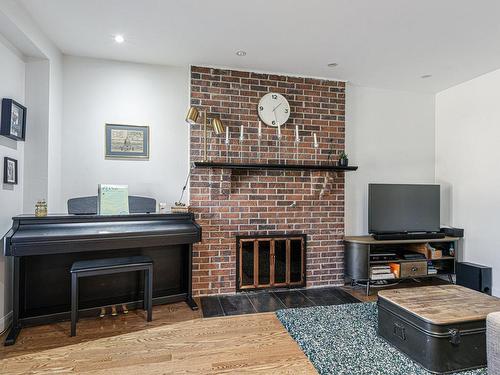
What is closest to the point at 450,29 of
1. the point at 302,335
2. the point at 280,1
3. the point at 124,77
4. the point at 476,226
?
the point at 280,1

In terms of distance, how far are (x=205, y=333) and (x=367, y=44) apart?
293 centimetres

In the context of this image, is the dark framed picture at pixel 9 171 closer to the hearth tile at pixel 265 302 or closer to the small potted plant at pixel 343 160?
the hearth tile at pixel 265 302

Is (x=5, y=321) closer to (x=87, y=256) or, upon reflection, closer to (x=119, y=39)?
(x=87, y=256)

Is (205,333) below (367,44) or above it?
below

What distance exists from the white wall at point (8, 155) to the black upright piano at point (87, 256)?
4.2 inches

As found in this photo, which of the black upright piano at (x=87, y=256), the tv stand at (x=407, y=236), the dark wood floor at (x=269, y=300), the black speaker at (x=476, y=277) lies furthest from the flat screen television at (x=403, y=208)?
the black upright piano at (x=87, y=256)

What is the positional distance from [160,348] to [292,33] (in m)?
2.75

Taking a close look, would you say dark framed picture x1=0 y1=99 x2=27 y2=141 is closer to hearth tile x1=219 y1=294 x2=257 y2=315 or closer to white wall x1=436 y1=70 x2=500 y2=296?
hearth tile x1=219 y1=294 x2=257 y2=315

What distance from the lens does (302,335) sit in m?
2.43

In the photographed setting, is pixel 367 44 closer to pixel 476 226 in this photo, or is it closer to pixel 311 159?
pixel 311 159

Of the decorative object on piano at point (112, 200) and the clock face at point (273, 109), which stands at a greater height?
the clock face at point (273, 109)

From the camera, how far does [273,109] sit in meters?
3.60

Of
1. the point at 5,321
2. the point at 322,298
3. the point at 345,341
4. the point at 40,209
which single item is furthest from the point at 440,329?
the point at 5,321

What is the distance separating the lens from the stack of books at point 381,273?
352 cm
